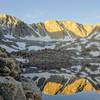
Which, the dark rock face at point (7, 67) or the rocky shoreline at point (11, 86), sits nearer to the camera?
the rocky shoreline at point (11, 86)

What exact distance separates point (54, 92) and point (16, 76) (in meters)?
142

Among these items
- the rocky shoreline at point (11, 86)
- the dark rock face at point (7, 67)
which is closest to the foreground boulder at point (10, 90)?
the rocky shoreline at point (11, 86)

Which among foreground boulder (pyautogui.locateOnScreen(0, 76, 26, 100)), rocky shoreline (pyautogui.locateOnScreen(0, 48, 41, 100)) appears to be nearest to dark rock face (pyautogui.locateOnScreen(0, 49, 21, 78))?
rocky shoreline (pyautogui.locateOnScreen(0, 48, 41, 100))

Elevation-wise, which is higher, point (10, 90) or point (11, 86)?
point (11, 86)

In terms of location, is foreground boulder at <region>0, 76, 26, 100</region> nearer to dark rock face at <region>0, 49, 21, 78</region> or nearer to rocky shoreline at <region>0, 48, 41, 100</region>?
rocky shoreline at <region>0, 48, 41, 100</region>

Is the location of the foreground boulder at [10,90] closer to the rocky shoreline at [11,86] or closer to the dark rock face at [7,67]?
the rocky shoreline at [11,86]

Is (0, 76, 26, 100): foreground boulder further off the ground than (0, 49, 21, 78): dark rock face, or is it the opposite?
(0, 49, 21, 78): dark rock face

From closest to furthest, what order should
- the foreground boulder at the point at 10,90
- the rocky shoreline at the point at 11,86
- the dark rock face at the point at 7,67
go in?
the foreground boulder at the point at 10,90 < the rocky shoreline at the point at 11,86 < the dark rock face at the point at 7,67

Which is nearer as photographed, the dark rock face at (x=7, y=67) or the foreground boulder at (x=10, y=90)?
the foreground boulder at (x=10, y=90)

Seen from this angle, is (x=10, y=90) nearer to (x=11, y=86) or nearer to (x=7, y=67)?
(x=11, y=86)

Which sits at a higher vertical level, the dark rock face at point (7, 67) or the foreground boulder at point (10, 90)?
the dark rock face at point (7, 67)

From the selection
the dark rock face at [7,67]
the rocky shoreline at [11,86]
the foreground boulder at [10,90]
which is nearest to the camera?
the foreground boulder at [10,90]

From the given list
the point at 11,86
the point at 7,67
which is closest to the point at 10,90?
the point at 11,86

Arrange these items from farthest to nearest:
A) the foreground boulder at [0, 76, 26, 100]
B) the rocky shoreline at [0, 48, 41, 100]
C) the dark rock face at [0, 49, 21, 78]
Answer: the dark rock face at [0, 49, 21, 78]
the rocky shoreline at [0, 48, 41, 100]
the foreground boulder at [0, 76, 26, 100]
